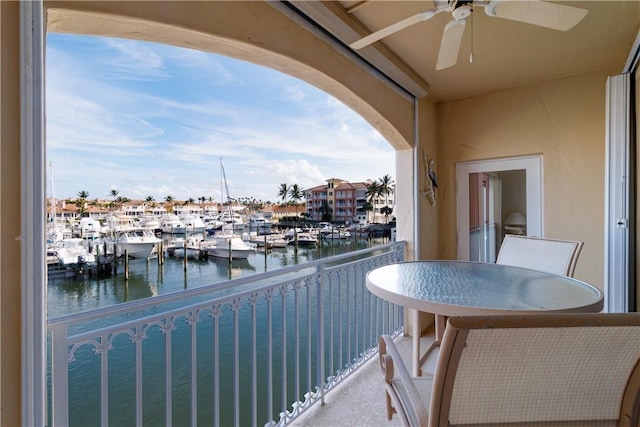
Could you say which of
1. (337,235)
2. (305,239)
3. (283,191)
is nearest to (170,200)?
(283,191)

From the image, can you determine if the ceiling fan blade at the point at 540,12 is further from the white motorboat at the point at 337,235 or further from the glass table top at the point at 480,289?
the white motorboat at the point at 337,235

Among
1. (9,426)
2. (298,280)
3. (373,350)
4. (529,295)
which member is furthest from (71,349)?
(373,350)

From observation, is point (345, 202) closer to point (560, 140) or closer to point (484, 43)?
point (560, 140)

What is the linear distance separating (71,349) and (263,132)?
14.8 metres

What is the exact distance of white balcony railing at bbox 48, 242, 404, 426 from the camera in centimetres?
103

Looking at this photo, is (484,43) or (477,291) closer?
(477,291)

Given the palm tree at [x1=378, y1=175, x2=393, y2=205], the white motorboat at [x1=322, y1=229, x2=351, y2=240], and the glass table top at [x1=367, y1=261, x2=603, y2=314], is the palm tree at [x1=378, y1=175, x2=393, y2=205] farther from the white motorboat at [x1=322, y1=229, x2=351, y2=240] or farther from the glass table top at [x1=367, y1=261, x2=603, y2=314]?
the glass table top at [x1=367, y1=261, x2=603, y2=314]

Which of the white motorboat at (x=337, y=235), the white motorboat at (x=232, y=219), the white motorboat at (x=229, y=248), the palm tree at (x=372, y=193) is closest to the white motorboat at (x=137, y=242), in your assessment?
the white motorboat at (x=229, y=248)

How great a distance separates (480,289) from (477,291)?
56mm

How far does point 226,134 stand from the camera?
48.0 feet

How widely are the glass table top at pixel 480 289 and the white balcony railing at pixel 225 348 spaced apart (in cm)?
49

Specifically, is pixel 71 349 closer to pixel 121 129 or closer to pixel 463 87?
pixel 463 87

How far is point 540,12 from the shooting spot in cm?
142

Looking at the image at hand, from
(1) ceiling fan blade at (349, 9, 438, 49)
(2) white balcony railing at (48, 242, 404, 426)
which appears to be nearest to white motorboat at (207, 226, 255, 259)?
(2) white balcony railing at (48, 242, 404, 426)
